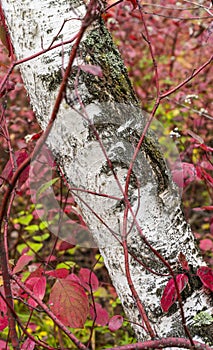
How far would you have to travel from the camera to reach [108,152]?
38.9 inches

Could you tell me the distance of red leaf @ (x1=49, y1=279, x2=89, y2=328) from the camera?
1.10 metres

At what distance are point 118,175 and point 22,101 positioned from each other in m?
2.76

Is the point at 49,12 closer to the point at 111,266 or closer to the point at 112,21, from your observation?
the point at 111,266

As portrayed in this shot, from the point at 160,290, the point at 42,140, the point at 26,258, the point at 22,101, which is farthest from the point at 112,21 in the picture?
the point at 42,140

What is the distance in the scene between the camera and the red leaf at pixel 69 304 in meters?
1.10

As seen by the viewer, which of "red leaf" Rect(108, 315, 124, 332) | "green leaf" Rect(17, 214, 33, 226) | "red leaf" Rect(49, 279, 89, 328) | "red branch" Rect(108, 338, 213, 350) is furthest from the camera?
"green leaf" Rect(17, 214, 33, 226)

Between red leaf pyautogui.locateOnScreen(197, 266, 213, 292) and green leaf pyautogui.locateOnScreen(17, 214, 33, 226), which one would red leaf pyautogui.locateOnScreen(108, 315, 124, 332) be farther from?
green leaf pyautogui.locateOnScreen(17, 214, 33, 226)

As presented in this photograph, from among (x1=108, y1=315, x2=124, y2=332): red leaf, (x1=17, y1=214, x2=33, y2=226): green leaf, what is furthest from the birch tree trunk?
(x1=17, y1=214, x2=33, y2=226): green leaf

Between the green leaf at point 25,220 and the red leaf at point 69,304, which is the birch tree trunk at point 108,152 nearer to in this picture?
the red leaf at point 69,304

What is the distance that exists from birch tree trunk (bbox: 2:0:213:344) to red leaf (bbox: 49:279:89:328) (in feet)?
0.35

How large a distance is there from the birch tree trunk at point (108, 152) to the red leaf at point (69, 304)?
0.11 meters

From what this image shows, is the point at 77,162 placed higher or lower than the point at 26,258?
higher

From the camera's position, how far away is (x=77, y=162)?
39.6 inches

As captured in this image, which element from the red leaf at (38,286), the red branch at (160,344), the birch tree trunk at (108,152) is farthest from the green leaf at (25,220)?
the red branch at (160,344)
